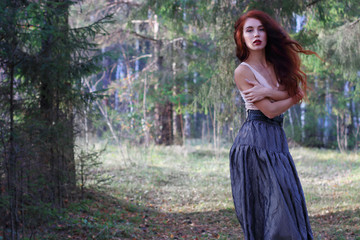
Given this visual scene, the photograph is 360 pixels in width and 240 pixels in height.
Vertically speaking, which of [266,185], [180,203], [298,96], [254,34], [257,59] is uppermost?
[254,34]

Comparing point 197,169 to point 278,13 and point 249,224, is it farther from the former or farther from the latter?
point 249,224

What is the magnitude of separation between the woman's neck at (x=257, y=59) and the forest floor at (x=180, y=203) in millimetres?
2671

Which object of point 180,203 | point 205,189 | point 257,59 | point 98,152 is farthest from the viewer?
point 205,189

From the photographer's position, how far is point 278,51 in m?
2.77

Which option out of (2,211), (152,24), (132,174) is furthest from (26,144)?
(152,24)

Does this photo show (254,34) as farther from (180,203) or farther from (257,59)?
(180,203)

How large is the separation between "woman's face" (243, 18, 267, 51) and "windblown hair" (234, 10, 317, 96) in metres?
0.03

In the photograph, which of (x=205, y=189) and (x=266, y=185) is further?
(x=205, y=189)

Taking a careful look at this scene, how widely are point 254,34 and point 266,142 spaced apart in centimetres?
77

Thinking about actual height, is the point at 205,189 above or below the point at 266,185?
below

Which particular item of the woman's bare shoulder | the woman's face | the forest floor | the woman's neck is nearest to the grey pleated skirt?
the woman's bare shoulder

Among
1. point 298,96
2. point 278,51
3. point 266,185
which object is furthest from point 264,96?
point 266,185

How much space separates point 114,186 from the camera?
7.78 metres

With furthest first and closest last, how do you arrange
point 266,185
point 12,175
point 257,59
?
1. point 12,175
2. point 257,59
3. point 266,185
